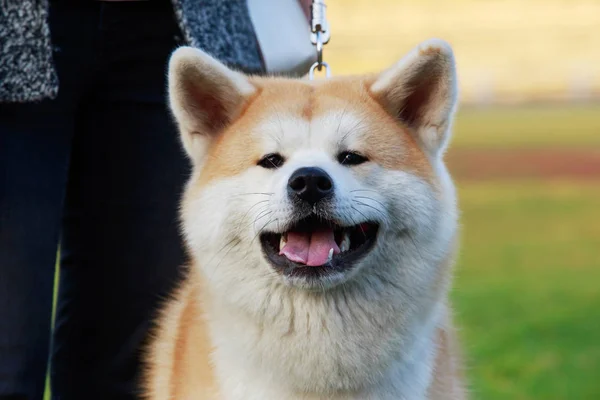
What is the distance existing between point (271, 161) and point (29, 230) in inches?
28.8

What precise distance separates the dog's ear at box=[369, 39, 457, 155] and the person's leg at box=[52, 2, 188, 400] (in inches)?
28.7

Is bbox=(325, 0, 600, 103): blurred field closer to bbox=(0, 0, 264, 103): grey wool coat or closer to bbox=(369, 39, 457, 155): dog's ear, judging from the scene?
bbox=(369, 39, 457, 155): dog's ear

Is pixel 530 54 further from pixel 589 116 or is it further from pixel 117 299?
pixel 117 299

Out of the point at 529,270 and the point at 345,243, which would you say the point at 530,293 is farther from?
the point at 345,243

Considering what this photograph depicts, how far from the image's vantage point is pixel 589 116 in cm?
2680

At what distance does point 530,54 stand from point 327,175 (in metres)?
32.3

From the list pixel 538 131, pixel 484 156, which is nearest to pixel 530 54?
pixel 538 131

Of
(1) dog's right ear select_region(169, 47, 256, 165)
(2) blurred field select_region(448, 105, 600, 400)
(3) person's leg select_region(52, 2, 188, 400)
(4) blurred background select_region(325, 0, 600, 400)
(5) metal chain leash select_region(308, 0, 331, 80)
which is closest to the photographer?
(1) dog's right ear select_region(169, 47, 256, 165)

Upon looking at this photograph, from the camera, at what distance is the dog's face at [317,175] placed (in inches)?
106

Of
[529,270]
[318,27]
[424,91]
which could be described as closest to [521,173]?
[529,270]

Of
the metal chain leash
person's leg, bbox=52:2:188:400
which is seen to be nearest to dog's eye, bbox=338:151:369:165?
the metal chain leash

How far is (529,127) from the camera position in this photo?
80.4 feet

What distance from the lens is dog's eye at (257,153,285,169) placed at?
281 centimetres

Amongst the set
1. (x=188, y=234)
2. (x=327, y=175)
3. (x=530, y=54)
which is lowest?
(x=188, y=234)
